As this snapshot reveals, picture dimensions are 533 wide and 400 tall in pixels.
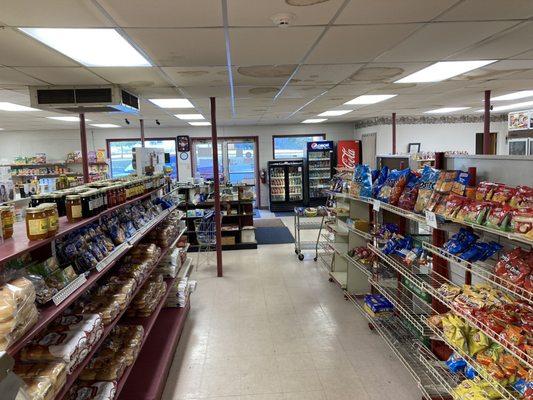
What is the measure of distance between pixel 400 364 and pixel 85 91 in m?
4.71

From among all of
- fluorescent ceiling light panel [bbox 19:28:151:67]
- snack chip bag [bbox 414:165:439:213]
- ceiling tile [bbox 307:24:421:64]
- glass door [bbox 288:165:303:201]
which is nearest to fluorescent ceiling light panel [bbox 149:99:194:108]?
Result: fluorescent ceiling light panel [bbox 19:28:151:67]

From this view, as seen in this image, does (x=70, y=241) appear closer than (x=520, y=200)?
No

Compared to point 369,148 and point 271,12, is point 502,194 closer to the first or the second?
point 271,12

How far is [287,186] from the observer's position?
473 inches

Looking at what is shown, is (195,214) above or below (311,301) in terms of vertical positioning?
above

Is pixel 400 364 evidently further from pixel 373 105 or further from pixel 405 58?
pixel 373 105

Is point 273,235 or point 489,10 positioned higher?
point 489,10

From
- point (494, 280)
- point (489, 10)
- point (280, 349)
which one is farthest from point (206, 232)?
point (489, 10)

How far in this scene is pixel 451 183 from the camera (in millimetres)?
2742

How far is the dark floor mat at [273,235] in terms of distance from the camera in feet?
27.4

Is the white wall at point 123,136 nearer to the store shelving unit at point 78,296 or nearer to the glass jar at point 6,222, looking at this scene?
the store shelving unit at point 78,296

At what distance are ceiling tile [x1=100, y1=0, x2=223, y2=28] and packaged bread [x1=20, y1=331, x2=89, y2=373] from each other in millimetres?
1936

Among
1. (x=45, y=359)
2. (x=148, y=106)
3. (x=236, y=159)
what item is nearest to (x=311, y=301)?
(x=45, y=359)

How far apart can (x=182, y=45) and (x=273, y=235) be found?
6282 millimetres
